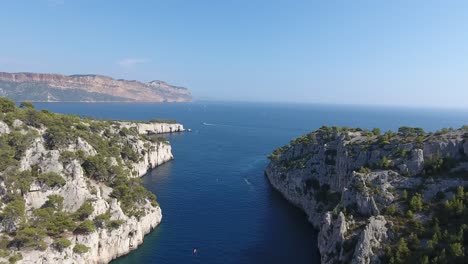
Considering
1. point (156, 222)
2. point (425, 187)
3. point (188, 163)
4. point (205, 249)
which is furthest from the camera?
point (188, 163)

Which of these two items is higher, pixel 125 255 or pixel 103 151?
pixel 103 151

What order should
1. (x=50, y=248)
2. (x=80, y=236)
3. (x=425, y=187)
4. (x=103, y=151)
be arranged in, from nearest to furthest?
(x=50, y=248) → (x=80, y=236) → (x=425, y=187) → (x=103, y=151)

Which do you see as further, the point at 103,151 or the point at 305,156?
the point at 305,156

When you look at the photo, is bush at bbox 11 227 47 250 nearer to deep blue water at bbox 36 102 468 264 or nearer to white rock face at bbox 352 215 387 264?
deep blue water at bbox 36 102 468 264

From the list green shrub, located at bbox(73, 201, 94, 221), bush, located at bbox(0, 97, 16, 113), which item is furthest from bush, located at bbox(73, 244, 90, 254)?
bush, located at bbox(0, 97, 16, 113)

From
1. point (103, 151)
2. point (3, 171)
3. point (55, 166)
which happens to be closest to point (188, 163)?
point (103, 151)

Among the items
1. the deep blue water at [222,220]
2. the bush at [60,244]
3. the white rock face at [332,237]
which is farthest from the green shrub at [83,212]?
the white rock face at [332,237]

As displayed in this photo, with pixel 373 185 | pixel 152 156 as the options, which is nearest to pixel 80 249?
pixel 373 185

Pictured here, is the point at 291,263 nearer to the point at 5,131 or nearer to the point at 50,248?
the point at 50,248

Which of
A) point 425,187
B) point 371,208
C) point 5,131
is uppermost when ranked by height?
point 5,131
